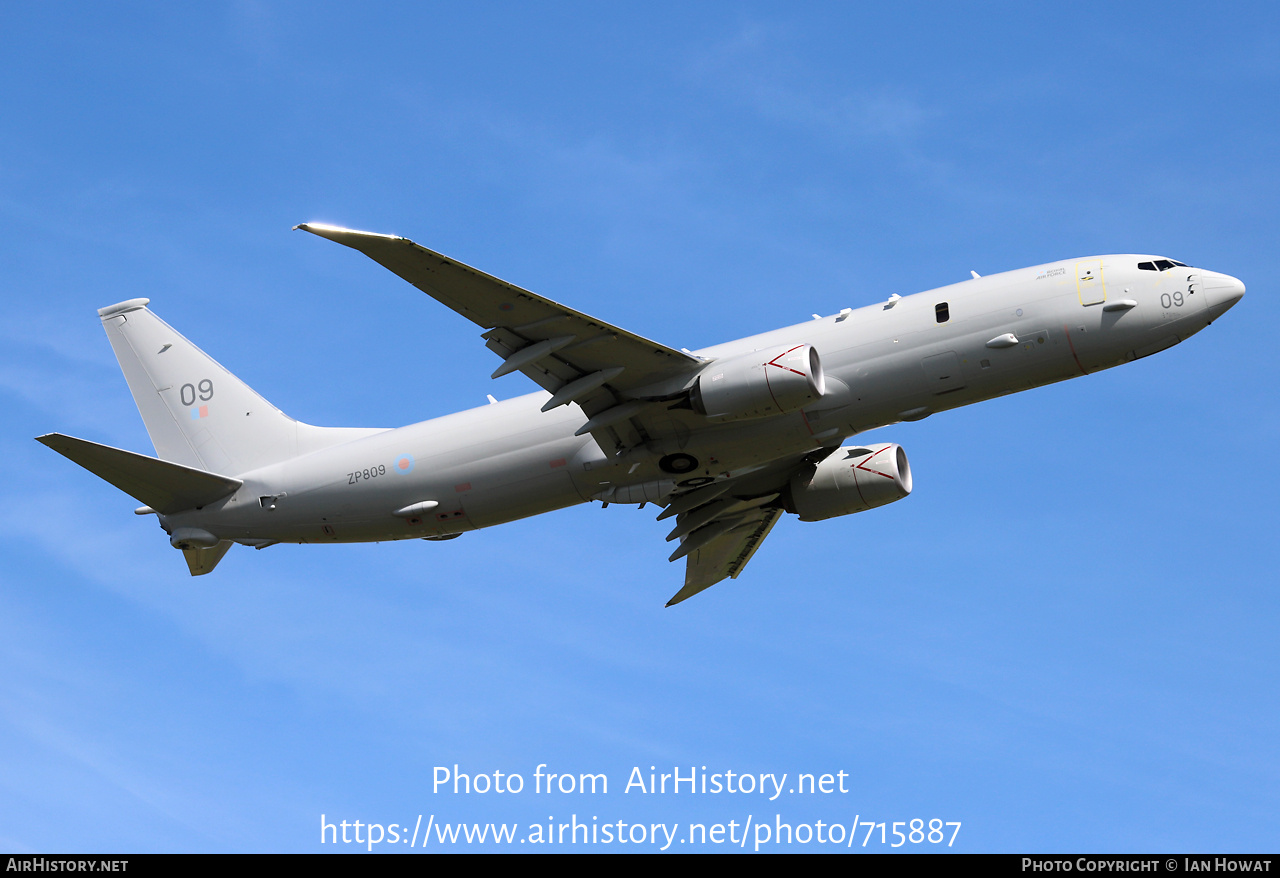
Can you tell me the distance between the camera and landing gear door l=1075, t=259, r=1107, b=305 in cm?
3231

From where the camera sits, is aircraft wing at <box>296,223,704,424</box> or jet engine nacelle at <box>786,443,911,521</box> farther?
jet engine nacelle at <box>786,443,911,521</box>

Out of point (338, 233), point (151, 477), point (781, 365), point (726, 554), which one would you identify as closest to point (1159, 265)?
point (781, 365)

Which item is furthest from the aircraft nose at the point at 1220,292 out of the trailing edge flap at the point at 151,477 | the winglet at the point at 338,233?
the trailing edge flap at the point at 151,477

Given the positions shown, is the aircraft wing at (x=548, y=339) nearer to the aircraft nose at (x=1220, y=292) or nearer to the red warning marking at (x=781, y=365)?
the red warning marking at (x=781, y=365)

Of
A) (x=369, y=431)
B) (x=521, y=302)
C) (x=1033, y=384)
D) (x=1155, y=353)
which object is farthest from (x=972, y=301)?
(x=369, y=431)

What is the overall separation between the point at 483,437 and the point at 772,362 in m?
9.04

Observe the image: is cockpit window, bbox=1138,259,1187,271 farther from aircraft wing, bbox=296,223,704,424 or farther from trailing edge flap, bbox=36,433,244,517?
trailing edge flap, bbox=36,433,244,517

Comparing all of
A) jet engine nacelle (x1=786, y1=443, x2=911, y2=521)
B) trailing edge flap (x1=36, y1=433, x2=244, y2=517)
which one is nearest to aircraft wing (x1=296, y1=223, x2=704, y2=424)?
jet engine nacelle (x1=786, y1=443, x2=911, y2=521)

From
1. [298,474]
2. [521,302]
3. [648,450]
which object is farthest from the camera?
[298,474]

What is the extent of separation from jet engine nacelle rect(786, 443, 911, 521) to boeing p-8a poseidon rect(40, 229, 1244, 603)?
0.06m

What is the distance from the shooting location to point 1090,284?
32469 mm

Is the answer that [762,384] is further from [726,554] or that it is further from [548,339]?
[726,554]

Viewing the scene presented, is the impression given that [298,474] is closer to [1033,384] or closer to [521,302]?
[521,302]

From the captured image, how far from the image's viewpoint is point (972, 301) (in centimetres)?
3291
